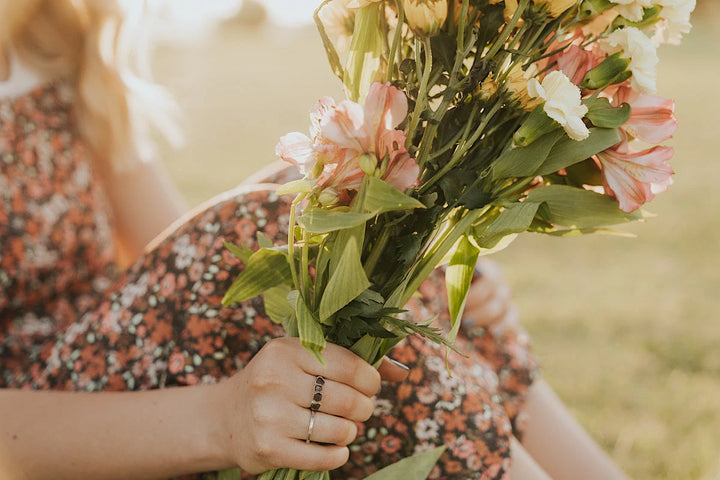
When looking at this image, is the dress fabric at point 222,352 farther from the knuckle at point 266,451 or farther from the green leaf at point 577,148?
the green leaf at point 577,148

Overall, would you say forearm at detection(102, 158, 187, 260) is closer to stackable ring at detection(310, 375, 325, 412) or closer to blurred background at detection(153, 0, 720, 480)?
blurred background at detection(153, 0, 720, 480)

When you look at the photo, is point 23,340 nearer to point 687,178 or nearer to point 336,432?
point 336,432

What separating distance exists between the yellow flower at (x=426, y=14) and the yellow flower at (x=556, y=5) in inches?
3.5

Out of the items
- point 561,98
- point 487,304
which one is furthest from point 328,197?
point 487,304

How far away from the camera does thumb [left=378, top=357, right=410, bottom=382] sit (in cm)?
89

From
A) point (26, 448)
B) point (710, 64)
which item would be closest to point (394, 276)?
point (26, 448)

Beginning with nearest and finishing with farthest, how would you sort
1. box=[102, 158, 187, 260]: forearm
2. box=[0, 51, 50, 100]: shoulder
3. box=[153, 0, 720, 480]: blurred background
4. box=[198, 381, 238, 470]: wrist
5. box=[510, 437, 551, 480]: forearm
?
box=[198, 381, 238, 470]: wrist < box=[510, 437, 551, 480]: forearm < box=[0, 51, 50, 100]: shoulder < box=[102, 158, 187, 260]: forearm < box=[153, 0, 720, 480]: blurred background

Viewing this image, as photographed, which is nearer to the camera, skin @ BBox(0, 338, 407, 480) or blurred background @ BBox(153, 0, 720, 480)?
skin @ BBox(0, 338, 407, 480)

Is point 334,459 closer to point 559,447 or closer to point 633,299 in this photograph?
point 559,447

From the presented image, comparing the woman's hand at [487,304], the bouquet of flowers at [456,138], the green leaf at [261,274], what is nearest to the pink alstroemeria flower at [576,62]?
the bouquet of flowers at [456,138]

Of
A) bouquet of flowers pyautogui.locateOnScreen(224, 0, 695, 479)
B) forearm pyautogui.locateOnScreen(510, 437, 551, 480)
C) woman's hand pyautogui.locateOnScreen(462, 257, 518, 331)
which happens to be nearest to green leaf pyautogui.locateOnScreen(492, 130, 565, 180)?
bouquet of flowers pyautogui.locateOnScreen(224, 0, 695, 479)

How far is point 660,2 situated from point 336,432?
0.56 meters

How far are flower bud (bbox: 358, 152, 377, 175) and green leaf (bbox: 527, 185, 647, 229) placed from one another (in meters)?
0.19

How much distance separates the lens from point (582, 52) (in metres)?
0.71
